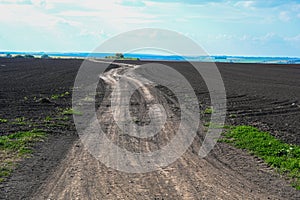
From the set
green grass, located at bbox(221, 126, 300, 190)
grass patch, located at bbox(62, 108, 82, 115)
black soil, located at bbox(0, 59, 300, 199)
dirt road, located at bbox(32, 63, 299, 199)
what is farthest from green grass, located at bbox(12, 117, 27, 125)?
green grass, located at bbox(221, 126, 300, 190)

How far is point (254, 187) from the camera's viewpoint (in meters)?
8.59

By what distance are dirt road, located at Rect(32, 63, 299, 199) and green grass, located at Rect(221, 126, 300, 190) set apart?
0.36m

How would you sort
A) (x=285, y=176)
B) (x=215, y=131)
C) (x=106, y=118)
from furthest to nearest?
(x=106, y=118) → (x=215, y=131) → (x=285, y=176)

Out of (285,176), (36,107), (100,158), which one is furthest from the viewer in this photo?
(36,107)

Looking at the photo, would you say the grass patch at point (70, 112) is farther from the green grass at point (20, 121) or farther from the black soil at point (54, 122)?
the green grass at point (20, 121)

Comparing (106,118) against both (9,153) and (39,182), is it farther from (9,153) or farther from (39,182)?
(39,182)

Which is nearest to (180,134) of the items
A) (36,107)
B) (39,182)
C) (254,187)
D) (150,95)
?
(254,187)

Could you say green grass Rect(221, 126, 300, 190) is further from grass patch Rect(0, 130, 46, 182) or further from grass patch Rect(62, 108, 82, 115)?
grass patch Rect(62, 108, 82, 115)

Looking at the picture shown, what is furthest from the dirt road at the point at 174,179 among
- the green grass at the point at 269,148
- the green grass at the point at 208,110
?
the green grass at the point at 208,110

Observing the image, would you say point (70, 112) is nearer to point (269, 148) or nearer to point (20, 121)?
point (20, 121)

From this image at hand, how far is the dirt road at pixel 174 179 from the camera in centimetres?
779

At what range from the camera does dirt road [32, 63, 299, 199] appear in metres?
7.79

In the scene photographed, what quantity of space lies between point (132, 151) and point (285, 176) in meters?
4.29

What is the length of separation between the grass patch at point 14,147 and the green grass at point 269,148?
6.47m
